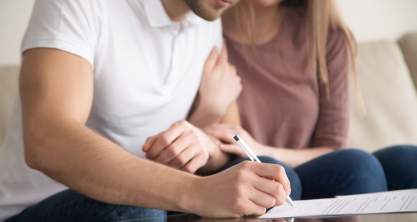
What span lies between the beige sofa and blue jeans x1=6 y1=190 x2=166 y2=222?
0.94 metres

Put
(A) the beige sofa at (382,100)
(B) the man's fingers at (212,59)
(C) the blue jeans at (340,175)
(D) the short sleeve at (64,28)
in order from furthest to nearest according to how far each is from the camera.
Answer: (A) the beige sofa at (382,100), (B) the man's fingers at (212,59), (C) the blue jeans at (340,175), (D) the short sleeve at (64,28)

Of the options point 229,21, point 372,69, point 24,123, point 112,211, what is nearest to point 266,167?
point 112,211

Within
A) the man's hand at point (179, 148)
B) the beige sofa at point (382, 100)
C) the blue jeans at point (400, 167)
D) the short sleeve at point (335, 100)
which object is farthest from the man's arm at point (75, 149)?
the beige sofa at point (382, 100)

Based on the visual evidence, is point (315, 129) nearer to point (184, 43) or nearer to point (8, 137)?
point (184, 43)

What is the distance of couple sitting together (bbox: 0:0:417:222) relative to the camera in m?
0.75

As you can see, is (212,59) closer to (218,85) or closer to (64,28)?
(218,85)

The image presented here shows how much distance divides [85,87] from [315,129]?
0.67 metres

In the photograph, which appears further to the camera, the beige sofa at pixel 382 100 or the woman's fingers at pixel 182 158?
the beige sofa at pixel 382 100

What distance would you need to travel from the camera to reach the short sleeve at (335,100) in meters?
1.33

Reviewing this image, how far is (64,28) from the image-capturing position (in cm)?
89

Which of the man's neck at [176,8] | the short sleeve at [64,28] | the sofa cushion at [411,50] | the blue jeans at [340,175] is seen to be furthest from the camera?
the sofa cushion at [411,50]

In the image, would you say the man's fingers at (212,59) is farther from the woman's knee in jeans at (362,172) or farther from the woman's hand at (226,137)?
the woman's knee in jeans at (362,172)

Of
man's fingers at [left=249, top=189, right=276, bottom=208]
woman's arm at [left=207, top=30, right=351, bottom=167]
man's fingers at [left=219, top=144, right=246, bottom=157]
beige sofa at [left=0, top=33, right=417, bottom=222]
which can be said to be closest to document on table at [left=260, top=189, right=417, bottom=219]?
man's fingers at [left=249, top=189, right=276, bottom=208]

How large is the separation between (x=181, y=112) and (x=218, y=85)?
111 mm
